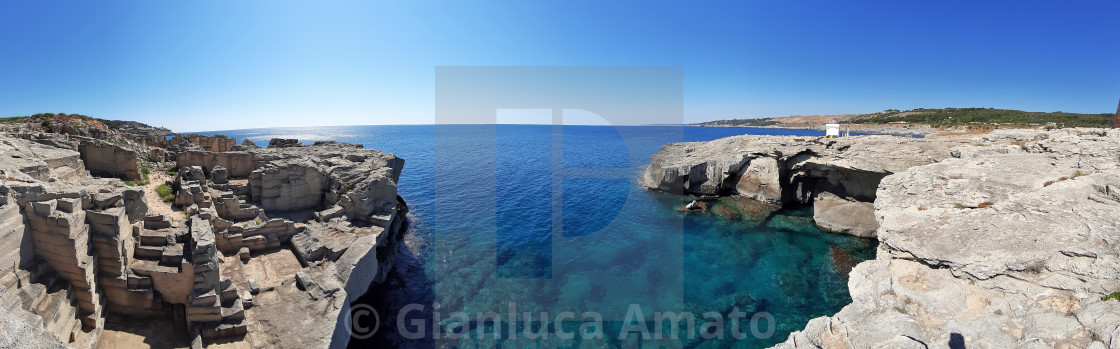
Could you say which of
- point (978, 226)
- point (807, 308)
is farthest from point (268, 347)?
point (978, 226)

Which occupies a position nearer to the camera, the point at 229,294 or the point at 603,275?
the point at 229,294

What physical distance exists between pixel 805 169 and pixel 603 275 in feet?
71.9

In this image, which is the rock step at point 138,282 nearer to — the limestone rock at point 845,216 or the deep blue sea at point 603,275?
the deep blue sea at point 603,275

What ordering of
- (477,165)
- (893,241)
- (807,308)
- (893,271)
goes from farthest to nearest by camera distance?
1. (477,165)
2. (807,308)
3. (893,241)
4. (893,271)

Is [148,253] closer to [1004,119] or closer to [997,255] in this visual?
[997,255]

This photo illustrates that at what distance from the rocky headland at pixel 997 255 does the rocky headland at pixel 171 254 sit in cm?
1535

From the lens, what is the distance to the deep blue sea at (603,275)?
54.4ft

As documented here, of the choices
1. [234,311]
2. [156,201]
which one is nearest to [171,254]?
[234,311]

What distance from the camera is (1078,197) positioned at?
13.5 meters

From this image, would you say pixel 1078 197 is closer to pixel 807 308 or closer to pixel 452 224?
pixel 807 308

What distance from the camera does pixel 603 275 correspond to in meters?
A: 21.8

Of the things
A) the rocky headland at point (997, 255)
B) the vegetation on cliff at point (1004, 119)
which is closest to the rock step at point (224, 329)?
the rocky headland at point (997, 255)

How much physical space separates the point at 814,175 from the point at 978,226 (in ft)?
64.9

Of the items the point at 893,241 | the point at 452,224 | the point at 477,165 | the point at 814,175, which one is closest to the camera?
the point at 893,241
